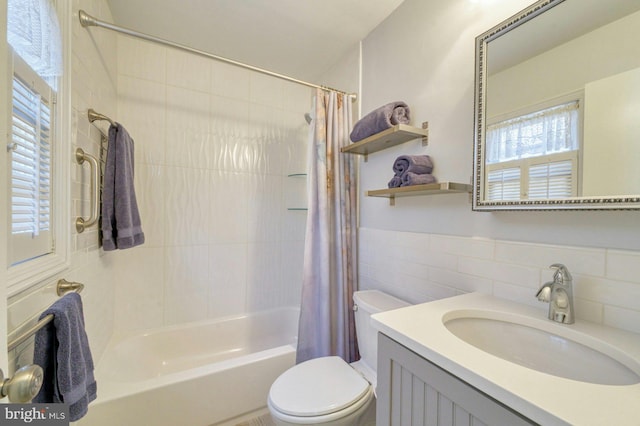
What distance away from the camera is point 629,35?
725mm

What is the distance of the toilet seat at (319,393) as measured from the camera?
3.37ft

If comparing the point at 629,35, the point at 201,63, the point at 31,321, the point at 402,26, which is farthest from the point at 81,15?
the point at 629,35

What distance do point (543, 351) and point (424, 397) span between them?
1.47 feet

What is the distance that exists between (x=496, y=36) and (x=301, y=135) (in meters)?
1.65

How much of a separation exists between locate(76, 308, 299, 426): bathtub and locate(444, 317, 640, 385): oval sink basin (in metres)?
1.11

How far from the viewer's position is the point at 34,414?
49cm

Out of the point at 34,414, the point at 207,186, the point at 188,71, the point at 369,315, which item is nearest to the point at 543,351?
the point at 369,315

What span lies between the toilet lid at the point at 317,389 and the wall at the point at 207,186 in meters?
1.09

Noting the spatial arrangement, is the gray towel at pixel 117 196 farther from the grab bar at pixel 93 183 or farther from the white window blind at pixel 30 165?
the white window blind at pixel 30 165

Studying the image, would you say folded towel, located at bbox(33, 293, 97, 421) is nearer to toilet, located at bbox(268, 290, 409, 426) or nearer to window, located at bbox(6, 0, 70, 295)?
window, located at bbox(6, 0, 70, 295)

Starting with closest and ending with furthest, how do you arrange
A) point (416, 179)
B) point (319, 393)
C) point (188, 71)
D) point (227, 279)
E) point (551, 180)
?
1. point (551, 180)
2. point (319, 393)
3. point (416, 179)
4. point (188, 71)
5. point (227, 279)

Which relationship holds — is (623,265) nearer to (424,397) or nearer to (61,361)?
(424,397)

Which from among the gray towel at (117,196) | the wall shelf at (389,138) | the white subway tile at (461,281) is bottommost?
the white subway tile at (461,281)

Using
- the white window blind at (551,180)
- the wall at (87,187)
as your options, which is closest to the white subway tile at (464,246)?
the white window blind at (551,180)
